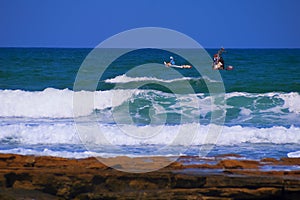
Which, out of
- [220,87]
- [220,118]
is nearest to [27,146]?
[220,118]

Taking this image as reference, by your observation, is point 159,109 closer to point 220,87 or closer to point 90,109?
point 90,109

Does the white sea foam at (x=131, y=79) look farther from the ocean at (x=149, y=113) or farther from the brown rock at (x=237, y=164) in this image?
→ the brown rock at (x=237, y=164)

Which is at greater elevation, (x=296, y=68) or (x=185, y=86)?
(x=296, y=68)

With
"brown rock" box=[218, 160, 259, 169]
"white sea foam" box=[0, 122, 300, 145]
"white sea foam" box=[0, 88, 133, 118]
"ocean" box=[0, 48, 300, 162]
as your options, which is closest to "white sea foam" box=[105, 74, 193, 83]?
"ocean" box=[0, 48, 300, 162]

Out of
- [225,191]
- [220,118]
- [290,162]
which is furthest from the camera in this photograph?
[220,118]

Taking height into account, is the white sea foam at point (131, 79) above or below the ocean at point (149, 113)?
above

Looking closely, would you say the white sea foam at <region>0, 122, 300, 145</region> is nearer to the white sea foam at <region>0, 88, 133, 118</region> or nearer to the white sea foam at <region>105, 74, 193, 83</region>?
the white sea foam at <region>0, 88, 133, 118</region>

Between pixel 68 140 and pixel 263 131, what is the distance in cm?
415

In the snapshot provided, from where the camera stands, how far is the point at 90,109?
58.5 ft

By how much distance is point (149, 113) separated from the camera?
1731 cm

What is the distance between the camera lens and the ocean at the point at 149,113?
1162 centimetres

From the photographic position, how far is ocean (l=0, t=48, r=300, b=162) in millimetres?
11617

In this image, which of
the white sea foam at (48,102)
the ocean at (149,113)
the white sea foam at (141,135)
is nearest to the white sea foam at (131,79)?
the ocean at (149,113)

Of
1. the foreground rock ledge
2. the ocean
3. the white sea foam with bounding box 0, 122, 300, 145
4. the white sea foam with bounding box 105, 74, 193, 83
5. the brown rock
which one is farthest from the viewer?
the white sea foam with bounding box 105, 74, 193, 83
